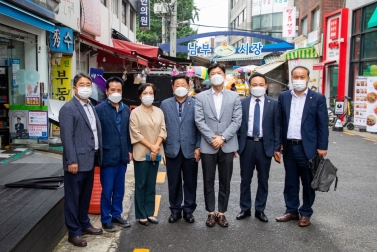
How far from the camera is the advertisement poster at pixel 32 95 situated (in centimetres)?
907

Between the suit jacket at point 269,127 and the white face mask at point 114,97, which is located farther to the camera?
the suit jacket at point 269,127

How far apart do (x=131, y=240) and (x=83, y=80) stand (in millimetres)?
1865

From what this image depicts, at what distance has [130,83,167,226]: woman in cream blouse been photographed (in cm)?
491

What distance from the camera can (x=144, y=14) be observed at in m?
25.9

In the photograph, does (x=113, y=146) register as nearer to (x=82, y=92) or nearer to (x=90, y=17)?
(x=82, y=92)

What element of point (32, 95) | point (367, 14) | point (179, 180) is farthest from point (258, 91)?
point (367, 14)

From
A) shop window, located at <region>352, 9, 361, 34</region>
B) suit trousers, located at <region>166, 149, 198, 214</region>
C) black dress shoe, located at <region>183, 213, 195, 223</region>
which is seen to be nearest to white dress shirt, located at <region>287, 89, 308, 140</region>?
suit trousers, located at <region>166, 149, 198, 214</region>

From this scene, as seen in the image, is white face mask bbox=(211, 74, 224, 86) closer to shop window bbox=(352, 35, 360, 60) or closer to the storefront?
the storefront

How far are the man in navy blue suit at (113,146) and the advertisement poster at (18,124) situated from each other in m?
4.83

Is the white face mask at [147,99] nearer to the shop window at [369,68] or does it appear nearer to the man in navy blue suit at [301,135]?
the man in navy blue suit at [301,135]

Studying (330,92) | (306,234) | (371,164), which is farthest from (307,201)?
(330,92)

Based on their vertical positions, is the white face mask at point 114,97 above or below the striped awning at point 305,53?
below

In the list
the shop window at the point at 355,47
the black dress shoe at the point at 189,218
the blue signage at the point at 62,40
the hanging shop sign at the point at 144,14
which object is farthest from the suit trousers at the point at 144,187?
the hanging shop sign at the point at 144,14

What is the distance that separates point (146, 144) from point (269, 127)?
157cm
